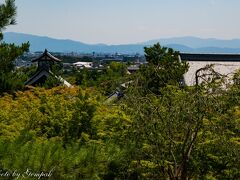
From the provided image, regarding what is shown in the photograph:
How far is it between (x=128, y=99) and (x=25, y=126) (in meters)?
3.23

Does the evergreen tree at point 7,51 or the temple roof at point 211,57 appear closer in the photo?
the evergreen tree at point 7,51

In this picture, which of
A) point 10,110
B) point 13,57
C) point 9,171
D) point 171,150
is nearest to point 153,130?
point 171,150

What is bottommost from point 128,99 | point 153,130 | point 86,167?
point 86,167

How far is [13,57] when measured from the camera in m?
16.7

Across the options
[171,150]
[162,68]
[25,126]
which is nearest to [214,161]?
[171,150]

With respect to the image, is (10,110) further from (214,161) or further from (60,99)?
(214,161)

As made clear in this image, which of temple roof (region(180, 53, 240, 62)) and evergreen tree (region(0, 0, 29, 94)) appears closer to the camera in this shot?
evergreen tree (region(0, 0, 29, 94))

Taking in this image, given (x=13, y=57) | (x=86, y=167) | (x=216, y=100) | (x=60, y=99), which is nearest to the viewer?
(x=216, y=100)

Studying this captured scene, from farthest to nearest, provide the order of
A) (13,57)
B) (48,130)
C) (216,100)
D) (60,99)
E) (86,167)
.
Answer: (13,57) < (60,99) < (48,130) < (86,167) < (216,100)

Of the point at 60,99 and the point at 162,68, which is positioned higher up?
the point at 162,68

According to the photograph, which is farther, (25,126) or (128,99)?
(25,126)

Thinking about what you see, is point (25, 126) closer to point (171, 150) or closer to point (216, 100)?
point (171, 150)

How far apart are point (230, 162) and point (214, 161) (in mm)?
320

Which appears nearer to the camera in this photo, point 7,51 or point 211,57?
point 7,51
